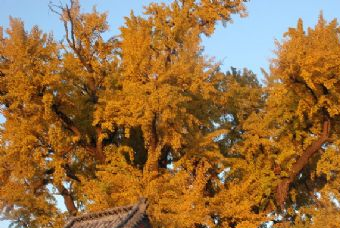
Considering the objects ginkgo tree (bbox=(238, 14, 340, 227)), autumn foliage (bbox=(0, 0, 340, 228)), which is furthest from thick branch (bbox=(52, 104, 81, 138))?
ginkgo tree (bbox=(238, 14, 340, 227))

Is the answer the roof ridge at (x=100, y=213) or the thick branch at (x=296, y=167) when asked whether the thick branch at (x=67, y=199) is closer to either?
the thick branch at (x=296, y=167)

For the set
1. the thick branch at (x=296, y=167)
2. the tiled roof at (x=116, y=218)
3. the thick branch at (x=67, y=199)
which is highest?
the thick branch at (x=67, y=199)

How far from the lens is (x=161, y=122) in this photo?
22.3 metres

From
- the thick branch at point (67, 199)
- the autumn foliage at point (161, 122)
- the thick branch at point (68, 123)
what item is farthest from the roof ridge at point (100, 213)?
the thick branch at point (67, 199)

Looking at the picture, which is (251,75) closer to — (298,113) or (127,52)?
(298,113)

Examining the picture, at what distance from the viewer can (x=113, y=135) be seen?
2605cm

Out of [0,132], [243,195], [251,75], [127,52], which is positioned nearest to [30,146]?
[0,132]

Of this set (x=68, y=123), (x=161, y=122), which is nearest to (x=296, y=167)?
(x=161, y=122)

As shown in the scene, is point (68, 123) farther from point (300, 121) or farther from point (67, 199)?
point (300, 121)

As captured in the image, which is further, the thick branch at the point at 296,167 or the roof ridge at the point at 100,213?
the thick branch at the point at 296,167

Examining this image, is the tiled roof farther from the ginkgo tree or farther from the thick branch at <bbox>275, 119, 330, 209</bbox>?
the thick branch at <bbox>275, 119, 330, 209</bbox>

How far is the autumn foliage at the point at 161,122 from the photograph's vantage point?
21.7 metres

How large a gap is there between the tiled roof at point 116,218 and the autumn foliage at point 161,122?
637 centimetres

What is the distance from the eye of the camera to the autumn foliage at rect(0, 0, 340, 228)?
21703mm
